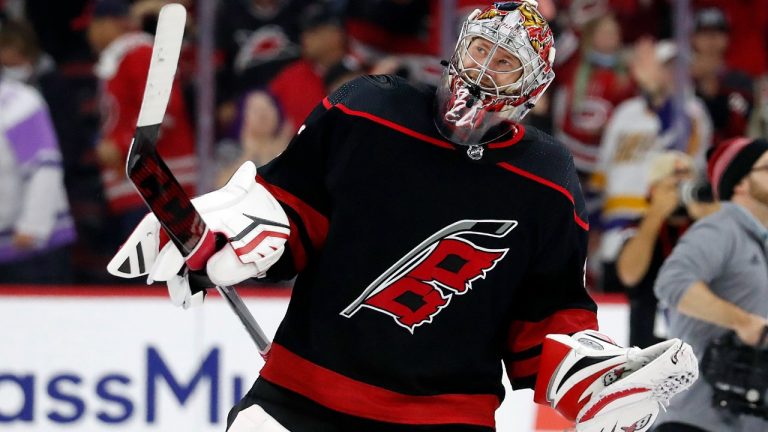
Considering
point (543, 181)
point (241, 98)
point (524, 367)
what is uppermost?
point (543, 181)

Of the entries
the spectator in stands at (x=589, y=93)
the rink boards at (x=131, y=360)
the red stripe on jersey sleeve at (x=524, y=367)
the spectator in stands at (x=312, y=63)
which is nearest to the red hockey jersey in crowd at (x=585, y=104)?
the spectator in stands at (x=589, y=93)

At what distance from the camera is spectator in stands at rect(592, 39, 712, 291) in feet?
19.8

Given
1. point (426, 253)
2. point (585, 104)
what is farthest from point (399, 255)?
point (585, 104)

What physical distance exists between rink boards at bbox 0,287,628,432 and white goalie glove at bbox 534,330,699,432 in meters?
2.14

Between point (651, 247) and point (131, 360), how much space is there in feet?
5.97

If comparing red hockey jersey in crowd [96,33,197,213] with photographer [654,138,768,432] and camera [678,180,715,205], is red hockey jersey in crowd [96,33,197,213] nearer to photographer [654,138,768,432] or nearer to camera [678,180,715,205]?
camera [678,180,715,205]

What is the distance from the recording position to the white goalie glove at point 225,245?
2361 mm

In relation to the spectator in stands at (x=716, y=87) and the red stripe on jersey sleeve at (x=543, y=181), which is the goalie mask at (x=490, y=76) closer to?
the red stripe on jersey sleeve at (x=543, y=181)

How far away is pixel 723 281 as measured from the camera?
3.82 meters

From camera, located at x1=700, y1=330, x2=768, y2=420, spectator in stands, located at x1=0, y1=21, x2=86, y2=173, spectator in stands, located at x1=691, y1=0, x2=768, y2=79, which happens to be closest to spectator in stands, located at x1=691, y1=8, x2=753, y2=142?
spectator in stands, located at x1=691, y1=0, x2=768, y2=79

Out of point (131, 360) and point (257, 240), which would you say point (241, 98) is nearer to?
point (131, 360)

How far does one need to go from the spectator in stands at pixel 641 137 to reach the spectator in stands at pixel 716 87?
21 centimetres

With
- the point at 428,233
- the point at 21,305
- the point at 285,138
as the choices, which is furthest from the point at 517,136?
the point at 285,138

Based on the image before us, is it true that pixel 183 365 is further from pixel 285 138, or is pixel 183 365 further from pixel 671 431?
pixel 671 431
